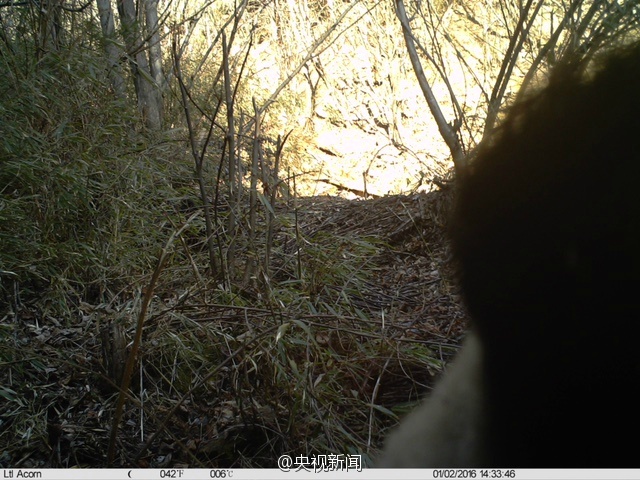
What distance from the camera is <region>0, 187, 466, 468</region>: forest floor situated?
1812 millimetres

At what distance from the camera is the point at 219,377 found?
83.4 inches

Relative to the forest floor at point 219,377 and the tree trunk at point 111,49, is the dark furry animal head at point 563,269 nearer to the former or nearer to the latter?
the forest floor at point 219,377

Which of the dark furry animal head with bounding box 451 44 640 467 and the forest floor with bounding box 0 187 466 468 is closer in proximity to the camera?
the dark furry animal head with bounding box 451 44 640 467

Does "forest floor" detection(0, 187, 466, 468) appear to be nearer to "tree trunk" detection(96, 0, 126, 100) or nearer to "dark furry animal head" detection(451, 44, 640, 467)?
"dark furry animal head" detection(451, 44, 640, 467)

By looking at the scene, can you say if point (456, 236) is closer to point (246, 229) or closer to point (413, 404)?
point (413, 404)

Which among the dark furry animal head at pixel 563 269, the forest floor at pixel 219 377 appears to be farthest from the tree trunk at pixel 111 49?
the dark furry animal head at pixel 563 269

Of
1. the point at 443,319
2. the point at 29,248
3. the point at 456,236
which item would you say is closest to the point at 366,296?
the point at 443,319

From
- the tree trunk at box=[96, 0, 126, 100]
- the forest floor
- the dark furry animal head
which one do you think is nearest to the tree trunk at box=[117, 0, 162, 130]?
the tree trunk at box=[96, 0, 126, 100]

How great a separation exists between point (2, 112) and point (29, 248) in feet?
1.89

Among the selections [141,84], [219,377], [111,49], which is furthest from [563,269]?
[141,84]

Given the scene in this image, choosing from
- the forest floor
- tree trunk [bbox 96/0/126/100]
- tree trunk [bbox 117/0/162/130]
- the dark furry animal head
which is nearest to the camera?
the dark furry animal head

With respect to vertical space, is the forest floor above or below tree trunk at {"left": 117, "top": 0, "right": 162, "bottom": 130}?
below

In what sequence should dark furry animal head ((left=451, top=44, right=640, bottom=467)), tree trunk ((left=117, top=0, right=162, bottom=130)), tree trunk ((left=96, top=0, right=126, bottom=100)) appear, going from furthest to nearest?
tree trunk ((left=117, top=0, right=162, bottom=130))
tree trunk ((left=96, top=0, right=126, bottom=100))
dark furry animal head ((left=451, top=44, right=640, bottom=467))

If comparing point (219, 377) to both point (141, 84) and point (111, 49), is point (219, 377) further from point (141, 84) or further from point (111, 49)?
point (141, 84)
